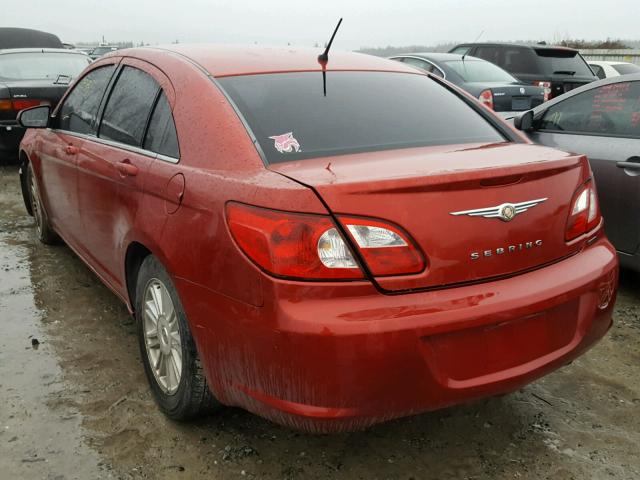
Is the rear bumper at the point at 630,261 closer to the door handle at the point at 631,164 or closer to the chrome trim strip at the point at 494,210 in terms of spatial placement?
the door handle at the point at 631,164

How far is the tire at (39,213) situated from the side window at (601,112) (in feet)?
12.2

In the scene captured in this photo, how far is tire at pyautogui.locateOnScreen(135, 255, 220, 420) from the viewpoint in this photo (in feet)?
7.67

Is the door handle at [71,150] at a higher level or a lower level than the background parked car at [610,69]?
higher

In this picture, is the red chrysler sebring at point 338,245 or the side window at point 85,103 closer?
the red chrysler sebring at point 338,245

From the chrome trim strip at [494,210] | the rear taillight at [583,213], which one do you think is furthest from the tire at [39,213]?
Answer: the rear taillight at [583,213]

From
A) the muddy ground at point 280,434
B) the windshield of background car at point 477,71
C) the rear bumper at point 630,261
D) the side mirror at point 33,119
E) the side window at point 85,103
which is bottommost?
the muddy ground at point 280,434

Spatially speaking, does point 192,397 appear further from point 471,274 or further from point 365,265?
point 471,274

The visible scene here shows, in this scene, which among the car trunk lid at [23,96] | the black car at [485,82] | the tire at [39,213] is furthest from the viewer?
the black car at [485,82]

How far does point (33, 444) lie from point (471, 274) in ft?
5.78

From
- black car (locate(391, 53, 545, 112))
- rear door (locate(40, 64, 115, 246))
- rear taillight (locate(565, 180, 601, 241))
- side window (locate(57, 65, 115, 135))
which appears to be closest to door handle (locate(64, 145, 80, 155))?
rear door (locate(40, 64, 115, 246))

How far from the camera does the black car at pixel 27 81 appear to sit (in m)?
7.73

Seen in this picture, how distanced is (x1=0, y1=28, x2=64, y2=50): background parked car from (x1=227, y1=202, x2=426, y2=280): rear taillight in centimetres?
1627

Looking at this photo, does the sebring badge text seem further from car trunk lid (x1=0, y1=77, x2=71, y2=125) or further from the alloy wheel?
car trunk lid (x1=0, y1=77, x2=71, y2=125)

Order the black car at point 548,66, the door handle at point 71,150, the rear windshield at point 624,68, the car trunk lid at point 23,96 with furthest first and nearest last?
the rear windshield at point 624,68 < the black car at point 548,66 < the car trunk lid at point 23,96 < the door handle at point 71,150
